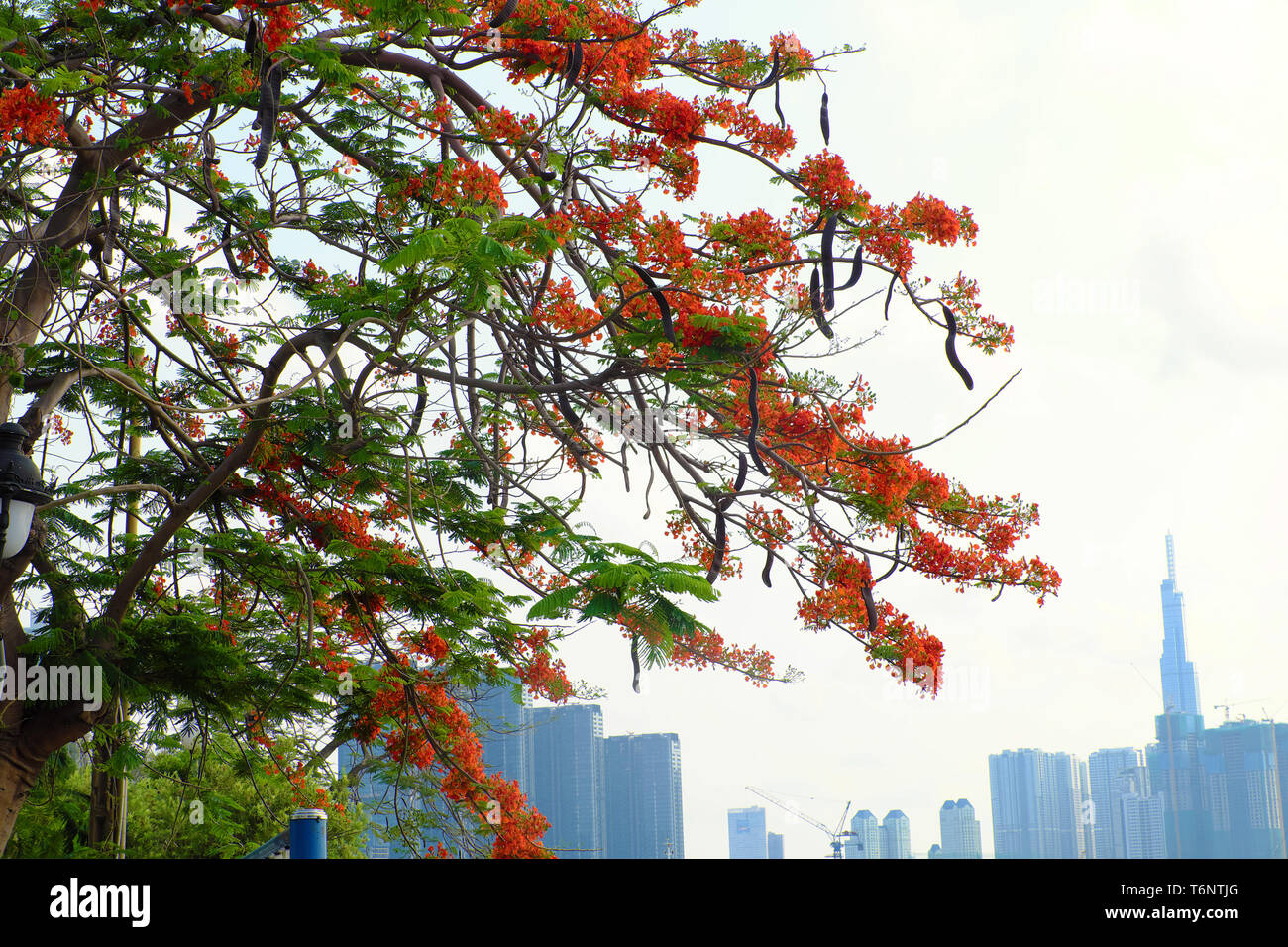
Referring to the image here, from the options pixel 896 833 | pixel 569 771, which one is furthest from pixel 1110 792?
pixel 569 771

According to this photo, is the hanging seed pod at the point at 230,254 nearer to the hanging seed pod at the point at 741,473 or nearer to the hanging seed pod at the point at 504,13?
the hanging seed pod at the point at 504,13

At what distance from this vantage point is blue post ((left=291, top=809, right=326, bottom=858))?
2.64 metres

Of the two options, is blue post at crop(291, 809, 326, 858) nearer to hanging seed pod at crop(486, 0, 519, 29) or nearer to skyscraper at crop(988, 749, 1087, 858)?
hanging seed pod at crop(486, 0, 519, 29)

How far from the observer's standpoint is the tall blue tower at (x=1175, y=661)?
76500 millimetres

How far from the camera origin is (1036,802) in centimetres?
4444

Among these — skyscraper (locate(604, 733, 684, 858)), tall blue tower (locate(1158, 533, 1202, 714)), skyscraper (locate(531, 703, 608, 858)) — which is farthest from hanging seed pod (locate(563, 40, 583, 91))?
tall blue tower (locate(1158, 533, 1202, 714))

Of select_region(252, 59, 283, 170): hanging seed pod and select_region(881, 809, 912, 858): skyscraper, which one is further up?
select_region(252, 59, 283, 170): hanging seed pod

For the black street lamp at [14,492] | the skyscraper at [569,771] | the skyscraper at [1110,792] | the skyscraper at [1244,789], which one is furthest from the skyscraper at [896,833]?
the black street lamp at [14,492]

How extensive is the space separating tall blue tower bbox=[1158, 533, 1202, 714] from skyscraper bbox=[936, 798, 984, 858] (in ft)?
83.5

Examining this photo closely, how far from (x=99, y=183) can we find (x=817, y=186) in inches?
153

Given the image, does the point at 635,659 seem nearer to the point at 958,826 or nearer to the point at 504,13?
the point at 504,13
